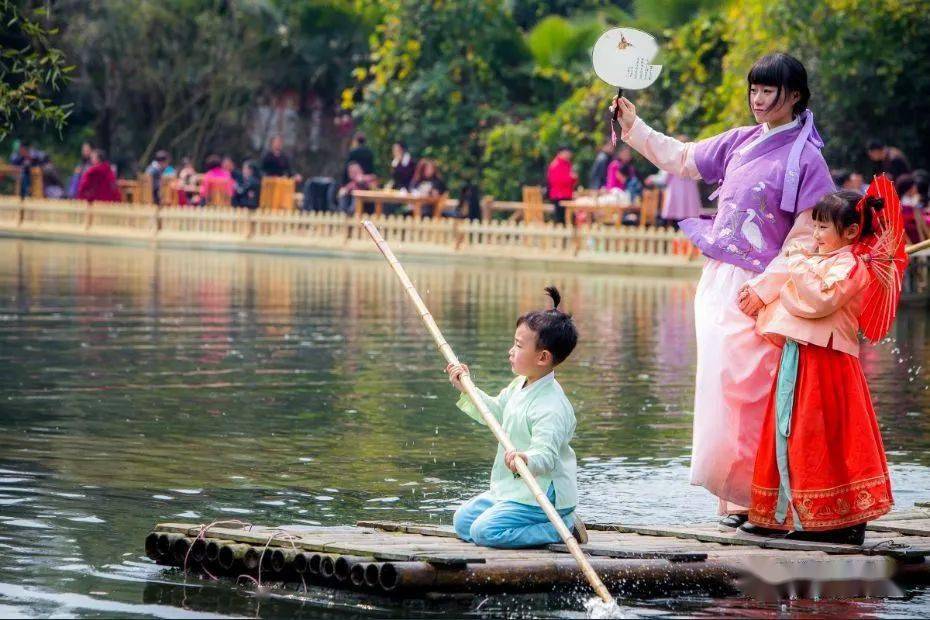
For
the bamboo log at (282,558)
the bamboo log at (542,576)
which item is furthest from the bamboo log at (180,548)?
the bamboo log at (542,576)

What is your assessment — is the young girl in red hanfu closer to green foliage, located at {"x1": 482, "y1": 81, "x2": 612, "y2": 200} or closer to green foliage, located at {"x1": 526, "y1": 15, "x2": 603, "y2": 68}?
green foliage, located at {"x1": 482, "y1": 81, "x2": 612, "y2": 200}

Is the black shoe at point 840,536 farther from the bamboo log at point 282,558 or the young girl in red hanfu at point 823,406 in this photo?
the bamboo log at point 282,558

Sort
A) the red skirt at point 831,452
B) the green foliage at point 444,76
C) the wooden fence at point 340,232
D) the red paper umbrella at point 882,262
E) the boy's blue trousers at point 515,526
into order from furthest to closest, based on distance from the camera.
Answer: the green foliage at point 444,76 → the wooden fence at point 340,232 → the red paper umbrella at point 882,262 → the red skirt at point 831,452 → the boy's blue trousers at point 515,526

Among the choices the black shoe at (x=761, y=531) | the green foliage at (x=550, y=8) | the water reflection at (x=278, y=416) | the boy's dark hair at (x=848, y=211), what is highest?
the green foliage at (x=550, y=8)

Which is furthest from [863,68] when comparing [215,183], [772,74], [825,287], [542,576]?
[542,576]

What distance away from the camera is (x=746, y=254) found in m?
6.89

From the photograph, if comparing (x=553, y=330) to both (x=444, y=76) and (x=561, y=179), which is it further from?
(x=444, y=76)

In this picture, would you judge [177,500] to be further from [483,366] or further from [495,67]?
[495,67]

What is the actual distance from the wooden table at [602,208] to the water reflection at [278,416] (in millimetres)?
6891

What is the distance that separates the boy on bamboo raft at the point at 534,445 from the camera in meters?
6.25

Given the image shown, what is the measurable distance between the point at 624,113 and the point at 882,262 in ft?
3.80

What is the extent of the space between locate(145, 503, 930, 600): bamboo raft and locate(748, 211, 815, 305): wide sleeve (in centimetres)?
88

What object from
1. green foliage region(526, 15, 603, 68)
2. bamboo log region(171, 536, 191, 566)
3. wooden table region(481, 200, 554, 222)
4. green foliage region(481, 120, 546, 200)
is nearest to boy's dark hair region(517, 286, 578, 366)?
bamboo log region(171, 536, 191, 566)

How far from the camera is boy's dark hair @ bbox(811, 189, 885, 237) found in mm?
6637
